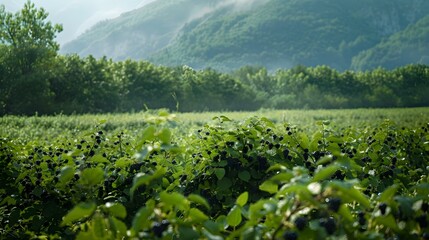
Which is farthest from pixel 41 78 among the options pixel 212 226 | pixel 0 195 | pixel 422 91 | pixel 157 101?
pixel 422 91

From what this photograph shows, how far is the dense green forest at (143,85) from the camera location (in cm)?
4253

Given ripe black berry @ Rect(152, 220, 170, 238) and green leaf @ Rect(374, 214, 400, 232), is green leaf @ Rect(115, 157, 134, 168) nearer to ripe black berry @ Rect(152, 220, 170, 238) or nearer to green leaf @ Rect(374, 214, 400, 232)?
ripe black berry @ Rect(152, 220, 170, 238)

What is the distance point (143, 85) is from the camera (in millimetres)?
65500

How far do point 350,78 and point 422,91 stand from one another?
13500mm

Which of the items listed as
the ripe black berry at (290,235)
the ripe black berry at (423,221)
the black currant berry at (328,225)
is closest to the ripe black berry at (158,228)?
the ripe black berry at (290,235)

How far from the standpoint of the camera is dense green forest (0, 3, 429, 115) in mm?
42531

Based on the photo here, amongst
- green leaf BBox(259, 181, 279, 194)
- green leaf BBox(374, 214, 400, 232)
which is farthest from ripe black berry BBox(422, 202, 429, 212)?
green leaf BBox(259, 181, 279, 194)

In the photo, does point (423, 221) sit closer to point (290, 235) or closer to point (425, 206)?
point (425, 206)

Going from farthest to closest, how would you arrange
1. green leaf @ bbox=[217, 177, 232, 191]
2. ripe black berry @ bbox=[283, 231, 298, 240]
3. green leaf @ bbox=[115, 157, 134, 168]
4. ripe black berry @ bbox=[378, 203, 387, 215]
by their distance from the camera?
green leaf @ bbox=[217, 177, 232, 191], green leaf @ bbox=[115, 157, 134, 168], ripe black berry @ bbox=[378, 203, 387, 215], ripe black berry @ bbox=[283, 231, 298, 240]

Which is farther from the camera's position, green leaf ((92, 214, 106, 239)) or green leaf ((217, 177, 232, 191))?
green leaf ((217, 177, 232, 191))

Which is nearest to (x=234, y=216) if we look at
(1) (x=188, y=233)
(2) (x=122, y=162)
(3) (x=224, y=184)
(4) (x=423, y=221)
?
(1) (x=188, y=233)

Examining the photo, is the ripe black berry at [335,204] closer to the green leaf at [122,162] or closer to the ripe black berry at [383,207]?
the ripe black berry at [383,207]

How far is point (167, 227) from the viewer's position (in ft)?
4.99

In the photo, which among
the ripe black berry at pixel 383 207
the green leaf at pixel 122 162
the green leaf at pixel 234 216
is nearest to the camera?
the ripe black berry at pixel 383 207
